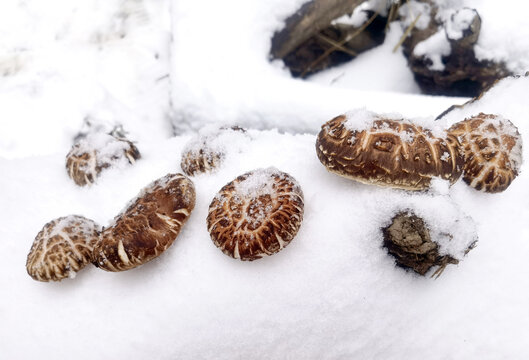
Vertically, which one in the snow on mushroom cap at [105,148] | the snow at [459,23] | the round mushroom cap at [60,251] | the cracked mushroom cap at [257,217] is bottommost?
the round mushroom cap at [60,251]

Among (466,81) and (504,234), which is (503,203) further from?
(466,81)

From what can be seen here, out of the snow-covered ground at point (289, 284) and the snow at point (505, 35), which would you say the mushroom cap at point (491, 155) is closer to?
the snow-covered ground at point (289, 284)

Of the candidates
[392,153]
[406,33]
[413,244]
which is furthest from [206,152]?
[406,33]

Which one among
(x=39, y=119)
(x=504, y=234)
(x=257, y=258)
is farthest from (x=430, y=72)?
(x=39, y=119)

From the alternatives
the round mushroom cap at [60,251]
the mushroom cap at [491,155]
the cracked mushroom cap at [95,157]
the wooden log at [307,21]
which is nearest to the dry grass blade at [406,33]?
the wooden log at [307,21]

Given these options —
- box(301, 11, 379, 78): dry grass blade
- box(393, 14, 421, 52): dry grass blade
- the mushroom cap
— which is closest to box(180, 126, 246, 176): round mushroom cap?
the mushroom cap

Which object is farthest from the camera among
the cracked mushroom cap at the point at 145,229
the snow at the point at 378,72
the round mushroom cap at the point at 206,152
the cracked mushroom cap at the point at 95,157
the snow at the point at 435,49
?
the snow at the point at 378,72
